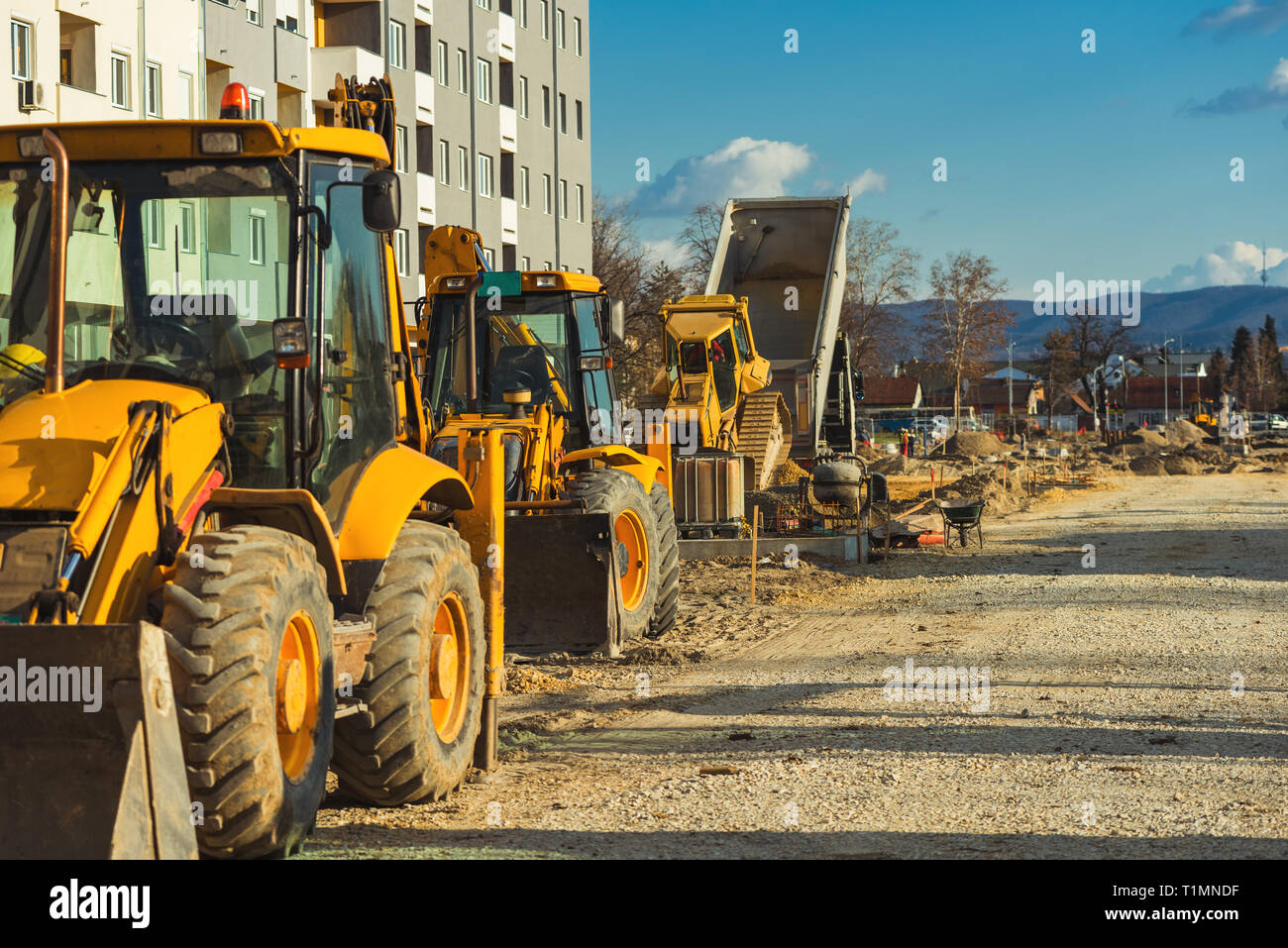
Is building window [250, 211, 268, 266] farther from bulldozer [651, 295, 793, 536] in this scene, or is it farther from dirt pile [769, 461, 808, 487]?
dirt pile [769, 461, 808, 487]

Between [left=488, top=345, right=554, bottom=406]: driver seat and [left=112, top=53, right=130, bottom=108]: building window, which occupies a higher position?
Result: [left=112, top=53, right=130, bottom=108]: building window

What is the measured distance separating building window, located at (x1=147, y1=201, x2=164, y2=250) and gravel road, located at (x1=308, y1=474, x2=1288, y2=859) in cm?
257

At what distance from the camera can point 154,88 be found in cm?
2727

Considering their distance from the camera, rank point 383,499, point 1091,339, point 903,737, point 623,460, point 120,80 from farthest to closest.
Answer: point 1091,339
point 120,80
point 623,460
point 903,737
point 383,499

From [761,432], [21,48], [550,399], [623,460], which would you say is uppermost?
[21,48]

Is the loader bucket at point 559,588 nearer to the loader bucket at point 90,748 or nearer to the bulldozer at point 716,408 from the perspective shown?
the loader bucket at point 90,748

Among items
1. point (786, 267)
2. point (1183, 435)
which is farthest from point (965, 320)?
point (786, 267)

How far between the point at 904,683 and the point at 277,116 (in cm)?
2699

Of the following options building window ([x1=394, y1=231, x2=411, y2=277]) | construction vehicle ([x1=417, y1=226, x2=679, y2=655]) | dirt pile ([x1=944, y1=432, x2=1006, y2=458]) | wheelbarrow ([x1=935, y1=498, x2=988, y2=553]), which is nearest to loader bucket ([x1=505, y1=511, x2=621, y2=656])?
construction vehicle ([x1=417, y1=226, x2=679, y2=655])

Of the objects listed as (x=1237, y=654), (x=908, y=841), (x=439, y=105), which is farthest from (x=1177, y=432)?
(x=908, y=841)

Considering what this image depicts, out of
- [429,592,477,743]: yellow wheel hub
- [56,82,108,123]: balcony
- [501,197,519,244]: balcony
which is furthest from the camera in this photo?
[501,197,519,244]: balcony

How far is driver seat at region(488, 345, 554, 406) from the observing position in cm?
1162

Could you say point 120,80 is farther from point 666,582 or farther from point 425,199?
point 666,582

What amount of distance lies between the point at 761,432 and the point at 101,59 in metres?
13.9
